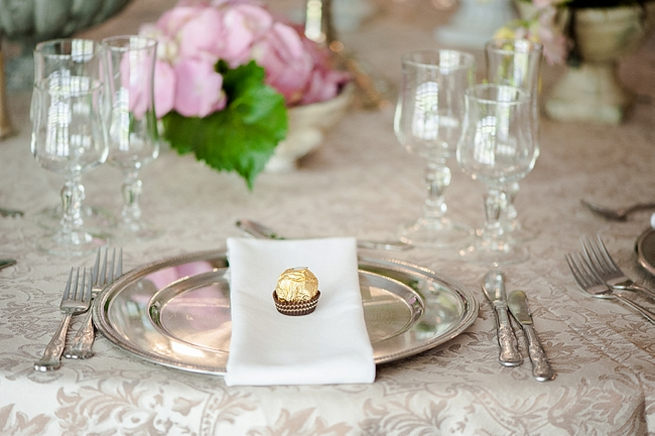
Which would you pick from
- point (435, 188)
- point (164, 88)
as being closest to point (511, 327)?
point (435, 188)

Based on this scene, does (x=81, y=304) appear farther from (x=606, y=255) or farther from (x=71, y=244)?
(x=606, y=255)

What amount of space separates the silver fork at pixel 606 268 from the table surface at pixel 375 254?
0.10 feet

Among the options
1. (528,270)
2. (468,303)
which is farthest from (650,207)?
(468,303)

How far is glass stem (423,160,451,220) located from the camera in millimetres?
1146

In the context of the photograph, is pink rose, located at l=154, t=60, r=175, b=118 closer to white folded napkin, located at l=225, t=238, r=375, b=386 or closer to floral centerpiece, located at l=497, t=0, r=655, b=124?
white folded napkin, located at l=225, t=238, r=375, b=386

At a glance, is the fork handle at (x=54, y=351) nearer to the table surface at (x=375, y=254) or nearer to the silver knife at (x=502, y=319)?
the table surface at (x=375, y=254)

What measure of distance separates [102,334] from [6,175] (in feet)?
1.89

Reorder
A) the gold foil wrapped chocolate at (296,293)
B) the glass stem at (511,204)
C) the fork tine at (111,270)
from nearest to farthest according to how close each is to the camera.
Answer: the gold foil wrapped chocolate at (296,293), the fork tine at (111,270), the glass stem at (511,204)

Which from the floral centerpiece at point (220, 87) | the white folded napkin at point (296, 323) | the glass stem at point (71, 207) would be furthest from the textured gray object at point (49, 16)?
the white folded napkin at point (296, 323)

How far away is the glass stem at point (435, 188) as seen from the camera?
3.76ft

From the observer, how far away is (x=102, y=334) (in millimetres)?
801

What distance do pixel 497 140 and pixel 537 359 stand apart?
1.01ft

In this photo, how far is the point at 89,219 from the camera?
116cm

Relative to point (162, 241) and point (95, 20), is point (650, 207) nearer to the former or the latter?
point (162, 241)
